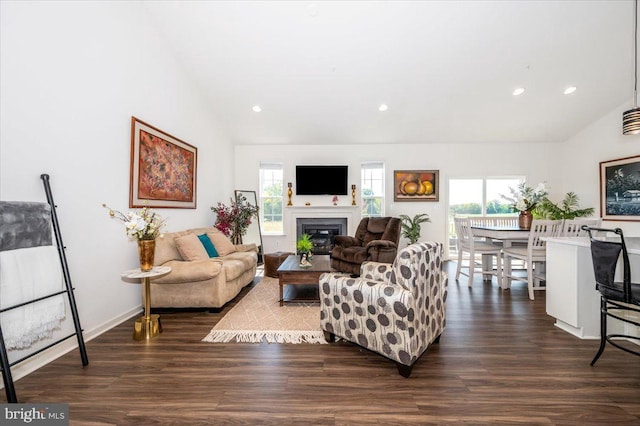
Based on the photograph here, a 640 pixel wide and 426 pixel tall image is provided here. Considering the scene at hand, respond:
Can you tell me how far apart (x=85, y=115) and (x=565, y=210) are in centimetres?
804

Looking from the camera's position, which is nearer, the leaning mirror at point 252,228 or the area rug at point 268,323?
the area rug at point 268,323

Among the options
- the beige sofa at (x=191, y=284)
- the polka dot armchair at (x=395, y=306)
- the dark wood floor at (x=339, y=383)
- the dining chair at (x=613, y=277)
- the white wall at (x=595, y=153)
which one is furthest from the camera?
the white wall at (x=595, y=153)

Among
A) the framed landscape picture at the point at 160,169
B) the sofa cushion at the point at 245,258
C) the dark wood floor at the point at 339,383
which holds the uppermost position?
the framed landscape picture at the point at 160,169

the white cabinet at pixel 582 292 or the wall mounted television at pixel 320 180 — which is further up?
the wall mounted television at pixel 320 180

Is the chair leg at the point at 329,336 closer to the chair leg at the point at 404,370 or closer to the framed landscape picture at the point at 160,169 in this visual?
the chair leg at the point at 404,370

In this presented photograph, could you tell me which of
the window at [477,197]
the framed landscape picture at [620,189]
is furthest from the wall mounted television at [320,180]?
the framed landscape picture at [620,189]

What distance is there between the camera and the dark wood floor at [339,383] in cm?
166

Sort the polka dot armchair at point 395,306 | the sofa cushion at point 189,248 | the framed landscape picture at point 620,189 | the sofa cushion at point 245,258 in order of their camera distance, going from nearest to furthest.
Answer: the polka dot armchair at point 395,306 → the sofa cushion at point 189,248 → the sofa cushion at point 245,258 → the framed landscape picture at point 620,189

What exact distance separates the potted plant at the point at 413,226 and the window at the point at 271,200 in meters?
2.90

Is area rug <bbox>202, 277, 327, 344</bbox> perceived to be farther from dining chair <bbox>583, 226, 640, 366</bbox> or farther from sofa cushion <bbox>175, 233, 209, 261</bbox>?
dining chair <bbox>583, 226, 640, 366</bbox>

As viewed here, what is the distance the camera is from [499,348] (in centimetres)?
244

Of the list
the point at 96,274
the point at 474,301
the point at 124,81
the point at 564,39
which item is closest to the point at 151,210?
the point at 96,274

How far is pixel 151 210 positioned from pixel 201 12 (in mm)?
2614

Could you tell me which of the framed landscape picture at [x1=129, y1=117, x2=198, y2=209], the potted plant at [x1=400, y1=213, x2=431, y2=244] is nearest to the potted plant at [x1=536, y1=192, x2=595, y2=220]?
the potted plant at [x1=400, y1=213, x2=431, y2=244]
